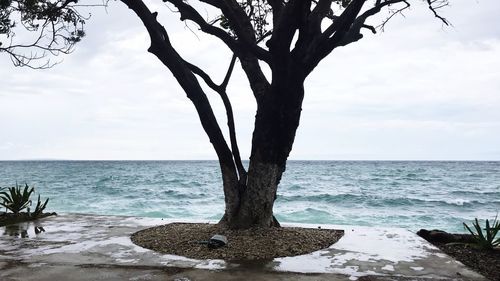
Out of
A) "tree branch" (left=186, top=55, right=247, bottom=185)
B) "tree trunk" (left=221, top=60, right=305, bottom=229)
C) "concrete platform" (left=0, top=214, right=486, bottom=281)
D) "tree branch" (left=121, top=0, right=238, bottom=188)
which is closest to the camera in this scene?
"concrete platform" (left=0, top=214, right=486, bottom=281)

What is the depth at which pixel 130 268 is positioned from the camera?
482 cm

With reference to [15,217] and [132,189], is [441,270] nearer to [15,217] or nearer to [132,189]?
[15,217]

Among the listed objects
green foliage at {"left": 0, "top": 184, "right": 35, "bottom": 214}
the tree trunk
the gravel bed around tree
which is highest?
the tree trunk

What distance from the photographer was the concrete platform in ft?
14.9

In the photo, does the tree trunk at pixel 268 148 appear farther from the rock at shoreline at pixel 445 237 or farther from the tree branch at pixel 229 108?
the rock at shoreline at pixel 445 237

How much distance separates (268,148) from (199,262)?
220 cm

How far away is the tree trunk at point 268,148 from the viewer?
21.2 ft

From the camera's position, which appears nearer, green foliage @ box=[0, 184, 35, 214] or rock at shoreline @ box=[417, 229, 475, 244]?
rock at shoreline @ box=[417, 229, 475, 244]

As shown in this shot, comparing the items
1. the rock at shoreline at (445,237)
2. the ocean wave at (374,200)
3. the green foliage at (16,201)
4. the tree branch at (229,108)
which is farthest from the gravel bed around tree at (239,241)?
the ocean wave at (374,200)

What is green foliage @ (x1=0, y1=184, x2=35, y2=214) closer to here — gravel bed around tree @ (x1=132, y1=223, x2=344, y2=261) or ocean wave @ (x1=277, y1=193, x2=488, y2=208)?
gravel bed around tree @ (x1=132, y1=223, x2=344, y2=261)

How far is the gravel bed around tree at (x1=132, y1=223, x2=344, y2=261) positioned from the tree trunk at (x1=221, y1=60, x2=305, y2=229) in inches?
10.7

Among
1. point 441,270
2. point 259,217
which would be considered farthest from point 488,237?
point 259,217

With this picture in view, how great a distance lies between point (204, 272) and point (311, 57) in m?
3.47

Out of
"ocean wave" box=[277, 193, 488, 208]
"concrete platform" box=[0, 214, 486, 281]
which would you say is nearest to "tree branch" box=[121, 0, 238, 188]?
"concrete platform" box=[0, 214, 486, 281]
